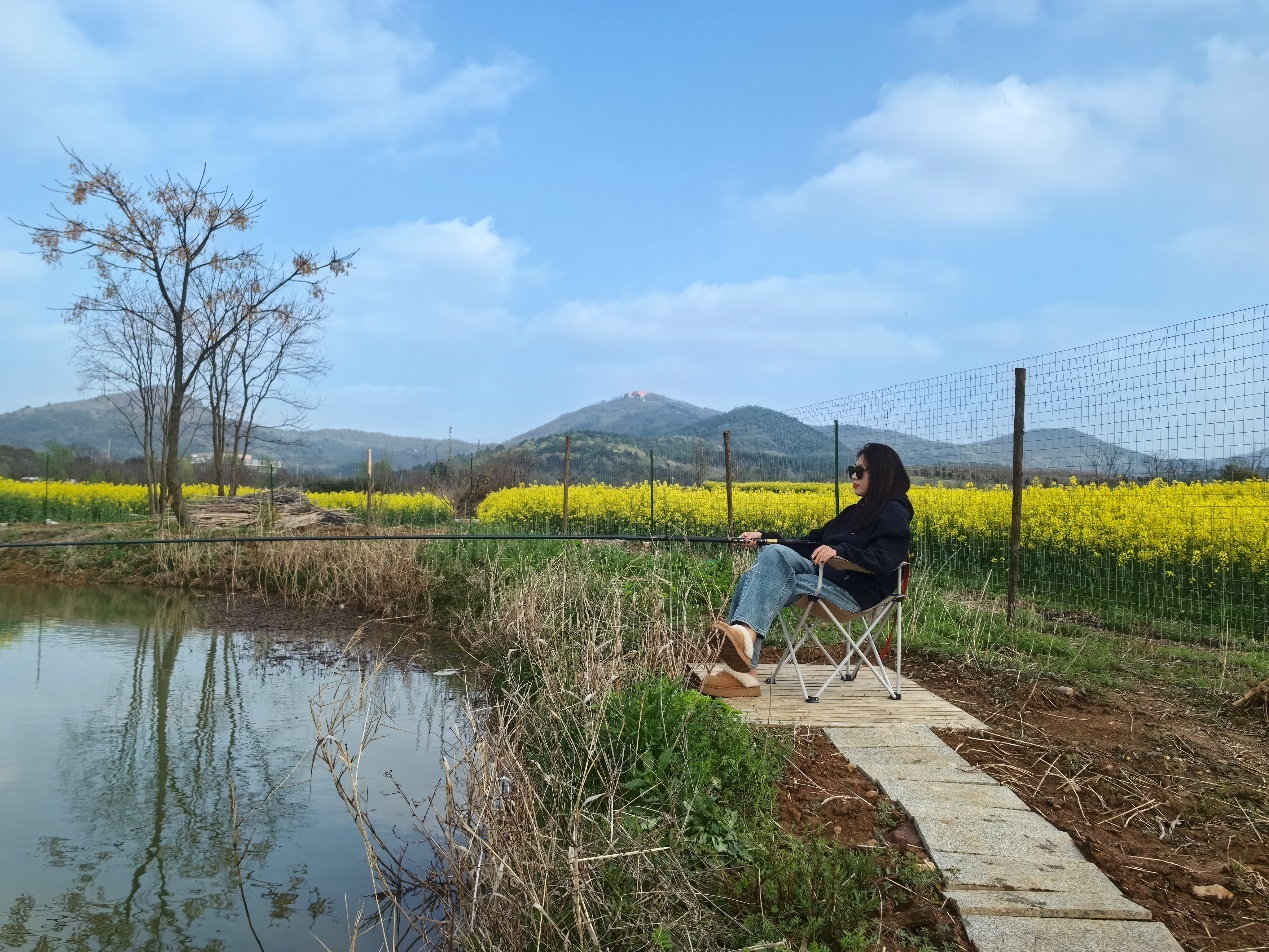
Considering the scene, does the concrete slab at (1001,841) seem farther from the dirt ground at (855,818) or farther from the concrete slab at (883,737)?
the concrete slab at (883,737)

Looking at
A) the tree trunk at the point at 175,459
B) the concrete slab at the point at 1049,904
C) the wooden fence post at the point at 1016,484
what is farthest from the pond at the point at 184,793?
the tree trunk at the point at 175,459

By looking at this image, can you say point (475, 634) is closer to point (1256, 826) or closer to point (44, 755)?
point (44, 755)

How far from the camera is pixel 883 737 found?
12.5 ft

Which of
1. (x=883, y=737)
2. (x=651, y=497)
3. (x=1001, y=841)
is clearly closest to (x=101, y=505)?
(x=651, y=497)

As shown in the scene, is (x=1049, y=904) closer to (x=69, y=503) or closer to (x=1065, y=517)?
(x=1065, y=517)

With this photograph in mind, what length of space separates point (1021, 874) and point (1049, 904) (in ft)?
0.55

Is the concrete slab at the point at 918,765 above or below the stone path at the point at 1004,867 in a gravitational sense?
above

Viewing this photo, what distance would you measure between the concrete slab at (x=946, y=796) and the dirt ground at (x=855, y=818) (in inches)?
2.1

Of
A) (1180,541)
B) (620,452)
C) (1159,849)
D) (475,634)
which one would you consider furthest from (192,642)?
(620,452)

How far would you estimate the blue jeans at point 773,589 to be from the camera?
4285 millimetres

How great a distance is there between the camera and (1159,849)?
2861mm

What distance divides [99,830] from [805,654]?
3826 mm

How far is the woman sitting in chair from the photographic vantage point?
→ 14.0 feet

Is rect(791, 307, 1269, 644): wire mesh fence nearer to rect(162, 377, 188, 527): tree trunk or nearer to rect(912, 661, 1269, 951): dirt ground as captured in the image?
A: rect(912, 661, 1269, 951): dirt ground
